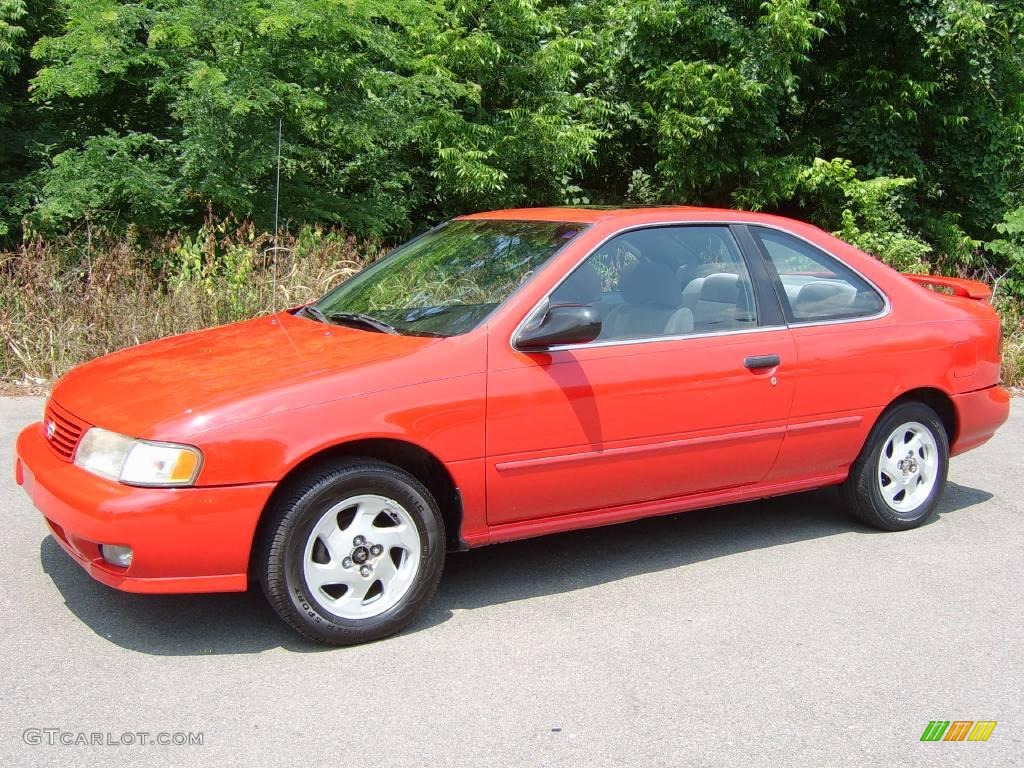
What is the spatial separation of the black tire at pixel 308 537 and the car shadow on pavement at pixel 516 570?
0.15 meters

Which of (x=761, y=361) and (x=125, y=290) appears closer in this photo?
(x=761, y=361)

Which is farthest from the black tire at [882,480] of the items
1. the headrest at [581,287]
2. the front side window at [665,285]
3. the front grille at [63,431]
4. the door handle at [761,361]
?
the front grille at [63,431]

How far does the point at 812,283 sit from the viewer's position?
5176mm

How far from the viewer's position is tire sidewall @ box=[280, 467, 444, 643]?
12.4 feet

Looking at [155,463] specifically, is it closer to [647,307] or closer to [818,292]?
[647,307]

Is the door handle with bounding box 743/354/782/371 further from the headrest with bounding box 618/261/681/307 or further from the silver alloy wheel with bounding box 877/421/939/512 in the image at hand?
the silver alloy wheel with bounding box 877/421/939/512

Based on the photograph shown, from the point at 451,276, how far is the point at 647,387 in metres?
1.03

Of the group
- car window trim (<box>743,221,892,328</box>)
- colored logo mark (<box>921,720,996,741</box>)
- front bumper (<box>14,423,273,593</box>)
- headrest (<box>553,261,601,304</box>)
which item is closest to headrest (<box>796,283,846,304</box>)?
car window trim (<box>743,221,892,328</box>)

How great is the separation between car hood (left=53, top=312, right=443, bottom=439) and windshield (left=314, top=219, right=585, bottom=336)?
198 mm

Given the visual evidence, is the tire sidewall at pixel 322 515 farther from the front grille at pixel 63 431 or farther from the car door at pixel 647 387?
the front grille at pixel 63 431

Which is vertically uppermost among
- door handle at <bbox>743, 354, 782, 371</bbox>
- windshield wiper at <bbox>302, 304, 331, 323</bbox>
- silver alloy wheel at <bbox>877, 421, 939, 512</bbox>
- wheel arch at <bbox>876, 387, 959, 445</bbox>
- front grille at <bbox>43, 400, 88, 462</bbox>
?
windshield wiper at <bbox>302, 304, 331, 323</bbox>

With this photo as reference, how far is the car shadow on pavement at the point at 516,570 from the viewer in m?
4.02

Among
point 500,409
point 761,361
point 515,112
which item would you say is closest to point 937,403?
point 761,361

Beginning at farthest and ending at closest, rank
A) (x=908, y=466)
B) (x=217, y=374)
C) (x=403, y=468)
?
(x=908, y=466), (x=403, y=468), (x=217, y=374)
